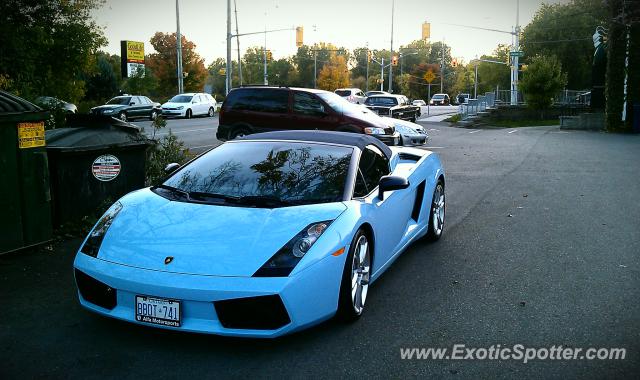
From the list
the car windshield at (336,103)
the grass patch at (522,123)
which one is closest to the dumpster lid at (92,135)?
the car windshield at (336,103)

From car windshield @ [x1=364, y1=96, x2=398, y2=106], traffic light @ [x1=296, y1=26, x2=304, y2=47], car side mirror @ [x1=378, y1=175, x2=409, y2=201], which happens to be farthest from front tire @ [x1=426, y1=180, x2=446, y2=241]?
traffic light @ [x1=296, y1=26, x2=304, y2=47]

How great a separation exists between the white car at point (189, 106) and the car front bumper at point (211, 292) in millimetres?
33388

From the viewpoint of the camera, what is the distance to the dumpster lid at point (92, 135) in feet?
23.5

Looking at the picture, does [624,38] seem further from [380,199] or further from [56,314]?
[56,314]

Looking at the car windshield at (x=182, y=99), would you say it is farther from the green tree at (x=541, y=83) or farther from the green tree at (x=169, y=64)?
the green tree at (x=169, y=64)

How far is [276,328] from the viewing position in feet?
12.8

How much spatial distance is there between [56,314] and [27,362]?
880 mm

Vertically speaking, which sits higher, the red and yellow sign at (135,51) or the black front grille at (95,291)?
the red and yellow sign at (135,51)

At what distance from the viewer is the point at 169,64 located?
74.0 meters

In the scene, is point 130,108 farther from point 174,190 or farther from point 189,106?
point 174,190

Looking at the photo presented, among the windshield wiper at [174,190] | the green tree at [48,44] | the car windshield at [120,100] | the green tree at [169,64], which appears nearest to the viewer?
the windshield wiper at [174,190]

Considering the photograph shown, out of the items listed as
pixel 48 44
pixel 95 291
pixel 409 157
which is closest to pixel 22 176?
pixel 95 291

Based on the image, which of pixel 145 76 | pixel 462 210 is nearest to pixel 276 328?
pixel 462 210
